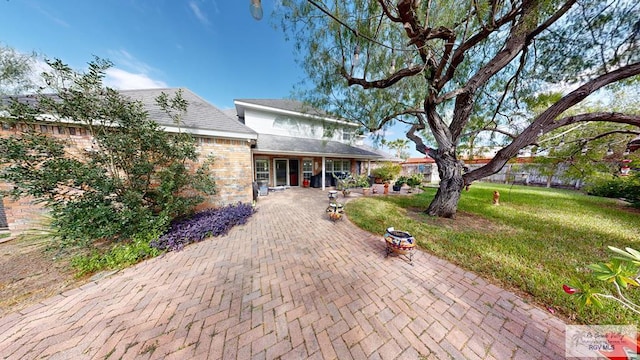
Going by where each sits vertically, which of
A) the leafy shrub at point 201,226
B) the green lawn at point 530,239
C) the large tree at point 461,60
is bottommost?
the green lawn at point 530,239

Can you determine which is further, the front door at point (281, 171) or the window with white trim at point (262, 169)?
the front door at point (281, 171)

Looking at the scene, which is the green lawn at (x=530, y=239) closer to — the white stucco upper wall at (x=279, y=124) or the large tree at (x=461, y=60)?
the large tree at (x=461, y=60)

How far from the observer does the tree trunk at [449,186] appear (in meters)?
5.50

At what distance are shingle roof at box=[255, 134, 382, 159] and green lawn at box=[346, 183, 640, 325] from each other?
422 cm

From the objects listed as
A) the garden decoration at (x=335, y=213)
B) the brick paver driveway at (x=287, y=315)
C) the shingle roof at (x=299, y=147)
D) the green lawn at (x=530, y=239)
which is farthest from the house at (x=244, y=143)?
the green lawn at (x=530, y=239)

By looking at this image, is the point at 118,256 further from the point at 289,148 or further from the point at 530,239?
the point at 530,239

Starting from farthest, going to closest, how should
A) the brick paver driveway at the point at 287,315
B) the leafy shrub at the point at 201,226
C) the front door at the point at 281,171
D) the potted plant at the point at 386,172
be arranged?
the potted plant at the point at 386,172 < the front door at the point at 281,171 < the leafy shrub at the point at 201,226 < the brick paver driveway at the point at 287,315

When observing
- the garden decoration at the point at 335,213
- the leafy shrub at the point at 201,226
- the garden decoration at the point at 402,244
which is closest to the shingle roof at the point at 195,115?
the leafy shrub at the point at 201,226

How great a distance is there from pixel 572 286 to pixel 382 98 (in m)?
6.10

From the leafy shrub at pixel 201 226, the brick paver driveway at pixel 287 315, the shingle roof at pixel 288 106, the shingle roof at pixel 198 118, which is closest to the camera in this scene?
the brick paver driveway at pixel 287 315

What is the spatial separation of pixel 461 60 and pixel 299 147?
733 cm

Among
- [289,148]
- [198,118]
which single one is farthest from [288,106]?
[198,118]

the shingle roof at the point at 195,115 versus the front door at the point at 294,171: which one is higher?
the shingle roof at the point at 195,115

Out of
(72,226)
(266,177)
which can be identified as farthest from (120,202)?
(266,177)
